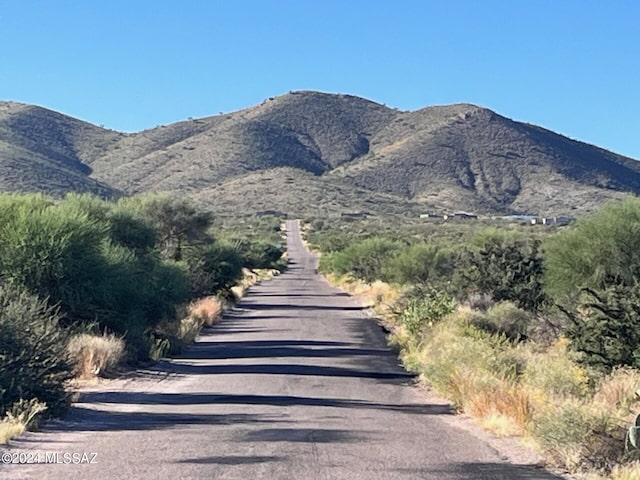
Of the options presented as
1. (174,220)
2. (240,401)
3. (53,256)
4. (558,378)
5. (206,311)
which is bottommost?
(206,311)

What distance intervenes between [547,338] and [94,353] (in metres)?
11.9

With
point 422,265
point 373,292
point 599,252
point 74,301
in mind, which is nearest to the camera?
point 74,301

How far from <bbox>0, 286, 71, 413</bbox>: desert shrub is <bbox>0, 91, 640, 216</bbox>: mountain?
10182cm

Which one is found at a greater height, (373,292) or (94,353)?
(94,353)

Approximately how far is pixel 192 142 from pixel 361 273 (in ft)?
303

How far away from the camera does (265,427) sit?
14180 mm

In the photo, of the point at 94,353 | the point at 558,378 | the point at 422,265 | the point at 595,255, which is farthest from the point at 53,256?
the point at 422,265

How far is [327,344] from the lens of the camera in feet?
99.5

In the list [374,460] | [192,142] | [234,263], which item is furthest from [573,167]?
[374,460]

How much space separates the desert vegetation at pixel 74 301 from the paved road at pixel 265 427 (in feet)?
2.39

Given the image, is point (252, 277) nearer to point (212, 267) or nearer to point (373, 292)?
point (373, 292)

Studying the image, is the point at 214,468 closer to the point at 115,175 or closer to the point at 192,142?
the point at 115,175

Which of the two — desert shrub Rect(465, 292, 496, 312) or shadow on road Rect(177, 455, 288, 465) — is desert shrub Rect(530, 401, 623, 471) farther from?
desert shrub Rect(465, 292, 496, 312)

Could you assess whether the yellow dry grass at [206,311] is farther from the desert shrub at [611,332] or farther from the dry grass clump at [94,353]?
the desert shrub at [611,332]
